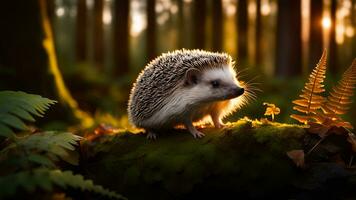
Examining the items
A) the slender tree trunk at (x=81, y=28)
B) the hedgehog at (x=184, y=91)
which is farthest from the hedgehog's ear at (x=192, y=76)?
the slender tree trunk at (x=81, y=28)

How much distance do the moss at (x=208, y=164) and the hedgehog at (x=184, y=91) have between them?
14.4 inches

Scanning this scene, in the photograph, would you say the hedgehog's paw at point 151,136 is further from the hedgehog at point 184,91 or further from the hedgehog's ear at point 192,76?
the hedgehog's ear at point 192,76

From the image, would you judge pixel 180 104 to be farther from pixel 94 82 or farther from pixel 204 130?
pixel 94 82

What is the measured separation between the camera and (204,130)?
5816 millimetres

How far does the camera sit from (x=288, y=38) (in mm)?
22438

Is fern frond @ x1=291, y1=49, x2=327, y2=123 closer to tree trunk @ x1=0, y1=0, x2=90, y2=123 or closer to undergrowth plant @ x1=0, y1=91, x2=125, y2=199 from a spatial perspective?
undergrowth plant @ x1=0, y1=91, x2=125, y2=199

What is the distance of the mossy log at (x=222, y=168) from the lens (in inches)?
183

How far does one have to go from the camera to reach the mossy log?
183 inches

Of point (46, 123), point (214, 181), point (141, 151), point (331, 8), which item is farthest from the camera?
point (331, 8)

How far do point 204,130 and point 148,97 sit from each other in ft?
3.06

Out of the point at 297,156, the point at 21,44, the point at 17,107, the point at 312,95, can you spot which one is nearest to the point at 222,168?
the point at 297,156

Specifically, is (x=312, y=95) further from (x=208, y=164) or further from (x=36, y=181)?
(x=36, y=181)

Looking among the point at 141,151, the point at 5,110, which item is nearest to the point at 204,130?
the point at 141,151

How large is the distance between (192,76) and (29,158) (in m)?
2.62
